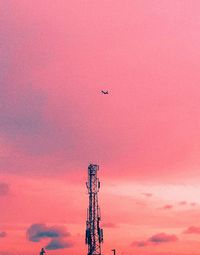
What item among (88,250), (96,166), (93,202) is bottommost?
(88,250)

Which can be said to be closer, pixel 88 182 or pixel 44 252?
pixel 88 182

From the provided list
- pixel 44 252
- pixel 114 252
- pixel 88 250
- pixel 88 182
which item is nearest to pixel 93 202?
pixel 88 182

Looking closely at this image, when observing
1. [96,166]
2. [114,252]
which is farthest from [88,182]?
[114,252]

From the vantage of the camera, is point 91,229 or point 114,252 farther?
point 114,252

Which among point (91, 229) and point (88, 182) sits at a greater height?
point (88, 182)

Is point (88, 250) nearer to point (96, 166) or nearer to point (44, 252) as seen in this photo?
point (96, 166)

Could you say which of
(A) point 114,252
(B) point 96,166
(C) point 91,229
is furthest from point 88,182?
(A) point 114,252

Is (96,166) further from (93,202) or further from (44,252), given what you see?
(44,252)

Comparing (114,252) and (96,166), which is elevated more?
(96,166)
